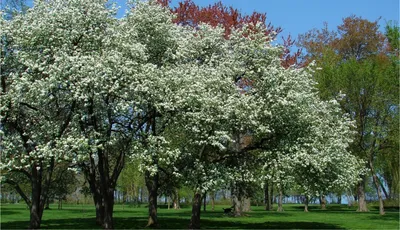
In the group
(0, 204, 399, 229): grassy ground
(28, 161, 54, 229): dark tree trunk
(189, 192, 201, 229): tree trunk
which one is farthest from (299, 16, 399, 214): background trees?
(28, 161, 54, 229): dark tree trunk

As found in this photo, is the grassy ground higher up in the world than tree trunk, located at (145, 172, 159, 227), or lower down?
lower down

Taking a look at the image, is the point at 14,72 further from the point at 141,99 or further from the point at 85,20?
the point at 141,99

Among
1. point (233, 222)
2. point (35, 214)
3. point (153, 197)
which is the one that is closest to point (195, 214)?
point (153, 197)

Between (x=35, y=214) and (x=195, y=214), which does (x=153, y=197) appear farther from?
(x=35, y=214)

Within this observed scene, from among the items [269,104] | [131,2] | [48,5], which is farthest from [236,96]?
[48,5]

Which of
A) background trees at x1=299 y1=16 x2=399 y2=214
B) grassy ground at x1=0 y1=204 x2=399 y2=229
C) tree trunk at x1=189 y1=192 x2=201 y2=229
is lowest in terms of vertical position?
grassy ground at x1=0 y1=204 x2=399 y2=229

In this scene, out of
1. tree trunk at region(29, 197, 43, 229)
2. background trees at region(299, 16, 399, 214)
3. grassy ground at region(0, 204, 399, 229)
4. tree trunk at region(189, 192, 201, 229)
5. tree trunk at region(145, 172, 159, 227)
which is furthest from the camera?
background trees at region(299, 16, 399, 214)

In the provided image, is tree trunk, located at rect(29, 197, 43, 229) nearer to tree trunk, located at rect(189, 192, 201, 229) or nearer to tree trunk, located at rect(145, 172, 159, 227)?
tree trunk, located at rect(145, 172, 159, 227)

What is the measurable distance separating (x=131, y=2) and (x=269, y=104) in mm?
9506

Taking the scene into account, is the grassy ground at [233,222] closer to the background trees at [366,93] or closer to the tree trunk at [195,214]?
the tree trunk at [195,214]

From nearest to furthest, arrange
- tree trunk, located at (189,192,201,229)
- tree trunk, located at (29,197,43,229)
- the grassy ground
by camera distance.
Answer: tree trunk, located at (29,197,43,229) < tree trunk, located at (189,192,201,229) < the grassy ground

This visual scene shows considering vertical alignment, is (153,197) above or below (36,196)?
below

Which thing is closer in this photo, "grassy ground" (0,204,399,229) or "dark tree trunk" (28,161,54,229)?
"dark tree trunk" (28,161,54,229)

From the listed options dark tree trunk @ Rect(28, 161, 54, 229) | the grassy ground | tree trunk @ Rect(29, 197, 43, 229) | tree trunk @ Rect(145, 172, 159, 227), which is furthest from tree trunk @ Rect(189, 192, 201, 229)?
tree trunk @ Rect(29, 197, 43, 229)
